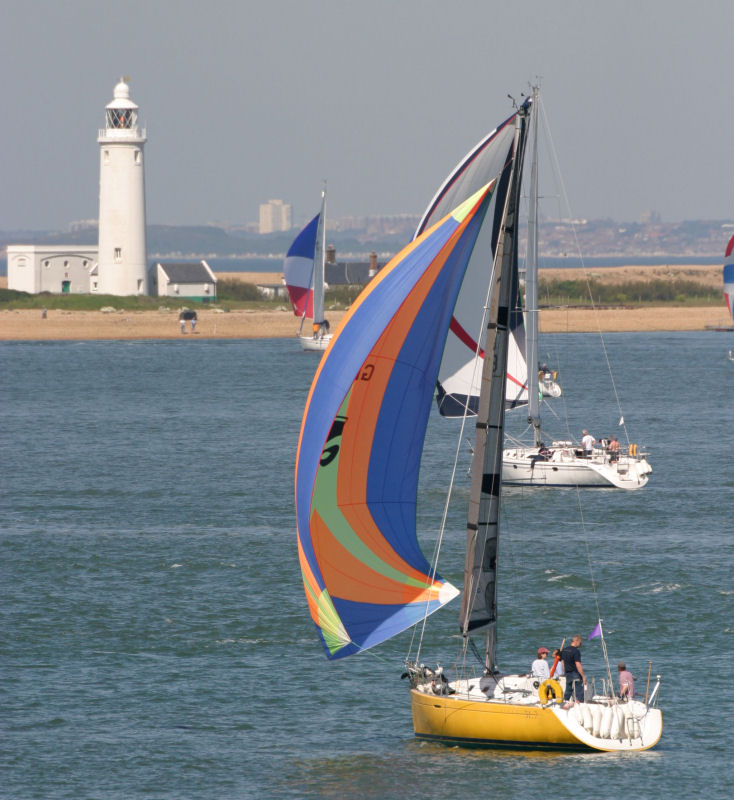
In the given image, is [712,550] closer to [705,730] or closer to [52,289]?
[705,730]

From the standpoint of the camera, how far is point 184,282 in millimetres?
118188

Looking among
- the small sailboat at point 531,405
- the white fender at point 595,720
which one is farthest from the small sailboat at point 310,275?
the white fender at point 595,720

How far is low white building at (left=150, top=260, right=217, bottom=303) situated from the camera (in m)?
117

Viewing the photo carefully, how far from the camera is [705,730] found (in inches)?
952

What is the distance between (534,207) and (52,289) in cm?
7778

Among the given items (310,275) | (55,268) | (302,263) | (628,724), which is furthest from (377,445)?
(55,268)

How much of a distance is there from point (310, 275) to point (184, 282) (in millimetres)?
23938

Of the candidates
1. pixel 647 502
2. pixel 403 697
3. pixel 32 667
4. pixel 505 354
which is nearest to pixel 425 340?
pixel 505 354

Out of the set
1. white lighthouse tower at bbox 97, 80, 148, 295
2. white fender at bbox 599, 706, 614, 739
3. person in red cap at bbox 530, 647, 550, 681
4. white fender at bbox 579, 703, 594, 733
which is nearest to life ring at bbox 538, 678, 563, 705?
white fender at bbox 579, 703, 594, 733

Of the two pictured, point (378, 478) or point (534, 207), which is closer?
point (378, 478)

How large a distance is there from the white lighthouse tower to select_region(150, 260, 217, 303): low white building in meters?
5.43

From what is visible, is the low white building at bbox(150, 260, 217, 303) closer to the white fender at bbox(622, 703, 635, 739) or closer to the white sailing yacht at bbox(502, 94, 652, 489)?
the white sailing yacht at bbox(502, 94, 652, 489)

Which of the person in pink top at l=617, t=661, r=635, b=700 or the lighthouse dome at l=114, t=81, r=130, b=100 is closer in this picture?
Answer: the person in pink top at l=617, t=661, r=635, b=700

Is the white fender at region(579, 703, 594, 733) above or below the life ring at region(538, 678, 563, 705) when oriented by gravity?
below
